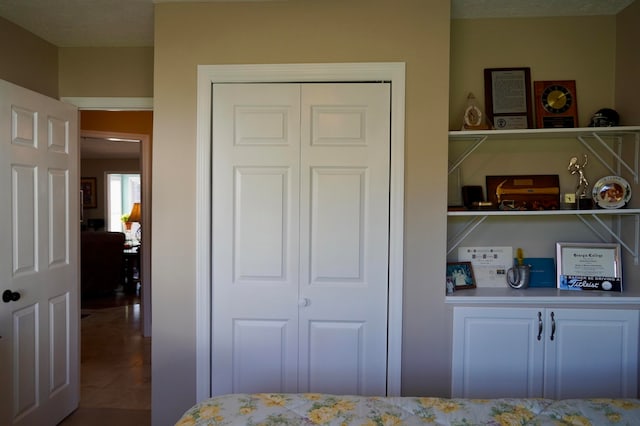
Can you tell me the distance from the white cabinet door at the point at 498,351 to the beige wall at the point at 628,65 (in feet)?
3.92

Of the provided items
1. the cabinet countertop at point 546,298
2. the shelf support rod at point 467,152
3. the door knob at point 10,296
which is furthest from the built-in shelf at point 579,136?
the door knob at point 10,296

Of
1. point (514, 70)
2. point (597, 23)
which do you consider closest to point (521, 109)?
point (514, 70)

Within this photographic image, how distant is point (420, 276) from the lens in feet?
6.83

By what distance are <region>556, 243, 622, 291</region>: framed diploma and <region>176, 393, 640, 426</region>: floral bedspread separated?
1050mm

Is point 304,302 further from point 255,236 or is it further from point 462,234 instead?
point 462,234

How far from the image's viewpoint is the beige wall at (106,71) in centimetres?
259

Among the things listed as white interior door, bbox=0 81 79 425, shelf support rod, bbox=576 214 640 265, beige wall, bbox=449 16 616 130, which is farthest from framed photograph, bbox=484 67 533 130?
white interior door, bbox=0 81 79 425

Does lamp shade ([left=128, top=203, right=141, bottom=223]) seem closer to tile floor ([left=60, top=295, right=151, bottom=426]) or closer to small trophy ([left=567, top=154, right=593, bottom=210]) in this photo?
tile floor ([left=60, top=295, right=151, bottom=426])

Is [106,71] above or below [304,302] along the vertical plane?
above

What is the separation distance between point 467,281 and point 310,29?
63.4 inches

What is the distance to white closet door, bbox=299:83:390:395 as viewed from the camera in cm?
209

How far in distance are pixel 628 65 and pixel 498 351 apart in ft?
5.52

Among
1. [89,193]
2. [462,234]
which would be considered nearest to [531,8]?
[462,234]

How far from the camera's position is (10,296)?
2.07 m
